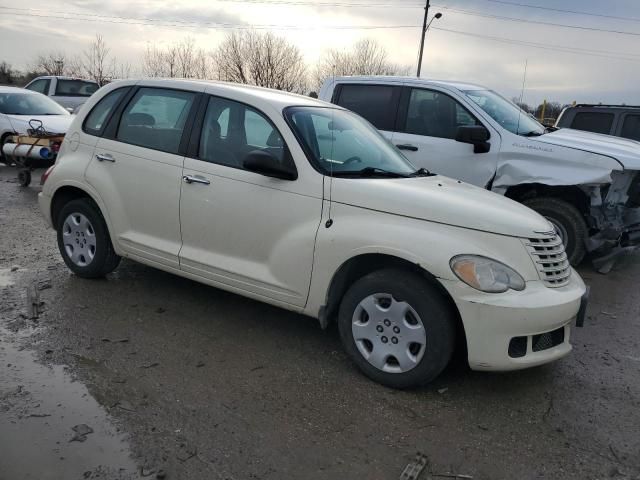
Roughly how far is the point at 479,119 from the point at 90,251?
14.3 feet

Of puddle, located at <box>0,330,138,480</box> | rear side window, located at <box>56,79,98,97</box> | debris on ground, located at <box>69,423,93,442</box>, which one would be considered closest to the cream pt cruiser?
puddle, located at <box>0,330,138,480</box>

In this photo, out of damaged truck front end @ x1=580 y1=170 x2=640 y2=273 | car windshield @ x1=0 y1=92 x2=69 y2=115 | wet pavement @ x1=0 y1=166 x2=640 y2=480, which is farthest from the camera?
car windshield @ x1=0 y1=92 x2=69 y2=115

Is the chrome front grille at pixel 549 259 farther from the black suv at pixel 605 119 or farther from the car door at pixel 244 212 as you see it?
the black suv at pixel 605 119

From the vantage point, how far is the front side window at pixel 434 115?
6574 mm

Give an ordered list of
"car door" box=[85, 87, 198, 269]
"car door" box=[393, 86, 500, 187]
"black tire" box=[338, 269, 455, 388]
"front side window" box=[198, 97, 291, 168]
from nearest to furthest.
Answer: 1. "black tire" box=[338, 269, 455, 388]
2. "front side window" box=[198, 97, 291, 168]
3. "car door" box=[85, 87, 198, 269]
4. "car door" box=[393, 86, 500, 187]

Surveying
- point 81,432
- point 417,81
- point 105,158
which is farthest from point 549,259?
point 417,81

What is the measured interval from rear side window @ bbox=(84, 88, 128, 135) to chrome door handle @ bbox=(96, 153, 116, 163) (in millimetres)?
231

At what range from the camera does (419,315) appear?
336 centimetres

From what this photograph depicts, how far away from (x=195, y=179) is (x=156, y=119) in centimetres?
78

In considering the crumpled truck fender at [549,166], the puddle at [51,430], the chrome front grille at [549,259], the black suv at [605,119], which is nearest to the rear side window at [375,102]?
the crumpled truck fender at [549,166]

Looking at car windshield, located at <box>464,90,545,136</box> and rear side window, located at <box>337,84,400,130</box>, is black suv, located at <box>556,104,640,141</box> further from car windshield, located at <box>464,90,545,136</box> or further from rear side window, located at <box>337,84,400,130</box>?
rear side window, located at <box>337,84,400,130</box>

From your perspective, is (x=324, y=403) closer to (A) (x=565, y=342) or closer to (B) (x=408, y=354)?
(B) (x=408, y=354)

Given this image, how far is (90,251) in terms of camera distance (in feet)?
16.5

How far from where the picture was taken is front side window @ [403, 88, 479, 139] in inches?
259
